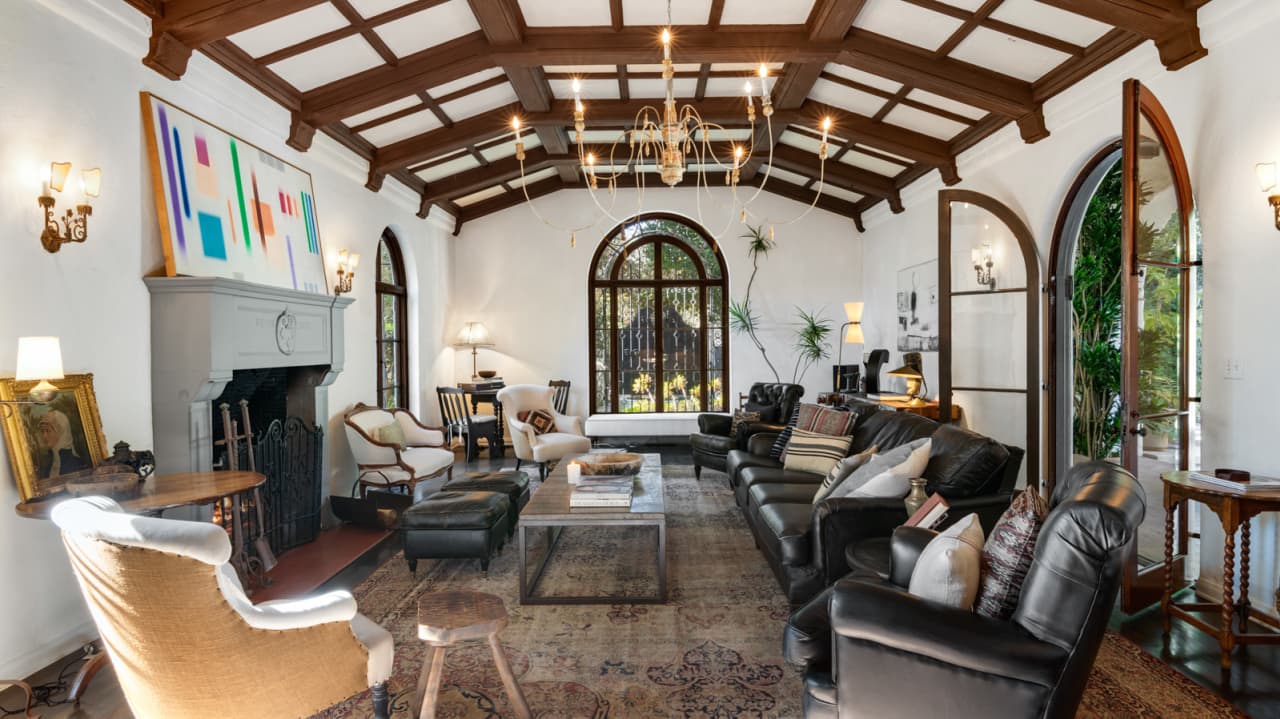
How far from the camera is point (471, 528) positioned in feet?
12.5

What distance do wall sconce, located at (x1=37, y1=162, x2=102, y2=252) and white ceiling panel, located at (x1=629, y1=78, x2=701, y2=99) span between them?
3.98 metres

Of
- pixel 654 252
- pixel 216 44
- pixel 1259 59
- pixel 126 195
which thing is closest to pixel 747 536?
pixel 1259 59

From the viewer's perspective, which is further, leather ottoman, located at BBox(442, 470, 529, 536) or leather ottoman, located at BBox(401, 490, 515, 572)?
leather ottoman, located at BBox(442, 470, 529, 536)

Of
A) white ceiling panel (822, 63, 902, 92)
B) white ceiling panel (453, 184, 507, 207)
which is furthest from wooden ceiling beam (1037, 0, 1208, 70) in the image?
white ceiling panel (453, 184, 507, 207)

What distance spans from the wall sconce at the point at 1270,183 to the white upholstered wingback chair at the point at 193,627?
4016mm

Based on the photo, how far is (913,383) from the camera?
6430 millimetres

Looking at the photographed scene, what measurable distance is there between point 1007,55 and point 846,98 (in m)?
1.49

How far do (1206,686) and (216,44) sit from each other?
564 centimetres

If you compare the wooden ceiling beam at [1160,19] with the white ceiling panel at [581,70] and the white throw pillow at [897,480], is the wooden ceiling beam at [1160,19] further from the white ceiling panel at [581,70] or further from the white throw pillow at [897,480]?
the white ceiling panel at [581,70]

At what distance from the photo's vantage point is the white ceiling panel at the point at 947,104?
17.5 ft

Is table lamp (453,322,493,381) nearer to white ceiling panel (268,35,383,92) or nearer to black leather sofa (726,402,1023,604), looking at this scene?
white ceiling panel (268,35,383,92)

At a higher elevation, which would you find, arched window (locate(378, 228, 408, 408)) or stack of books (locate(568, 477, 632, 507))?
arched window (locate(378, 228, 408, 408))

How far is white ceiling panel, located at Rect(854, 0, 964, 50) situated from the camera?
13.7 ft

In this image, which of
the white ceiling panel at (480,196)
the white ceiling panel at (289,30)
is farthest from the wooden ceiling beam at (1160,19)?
the white ceiling panel at (480,196)
